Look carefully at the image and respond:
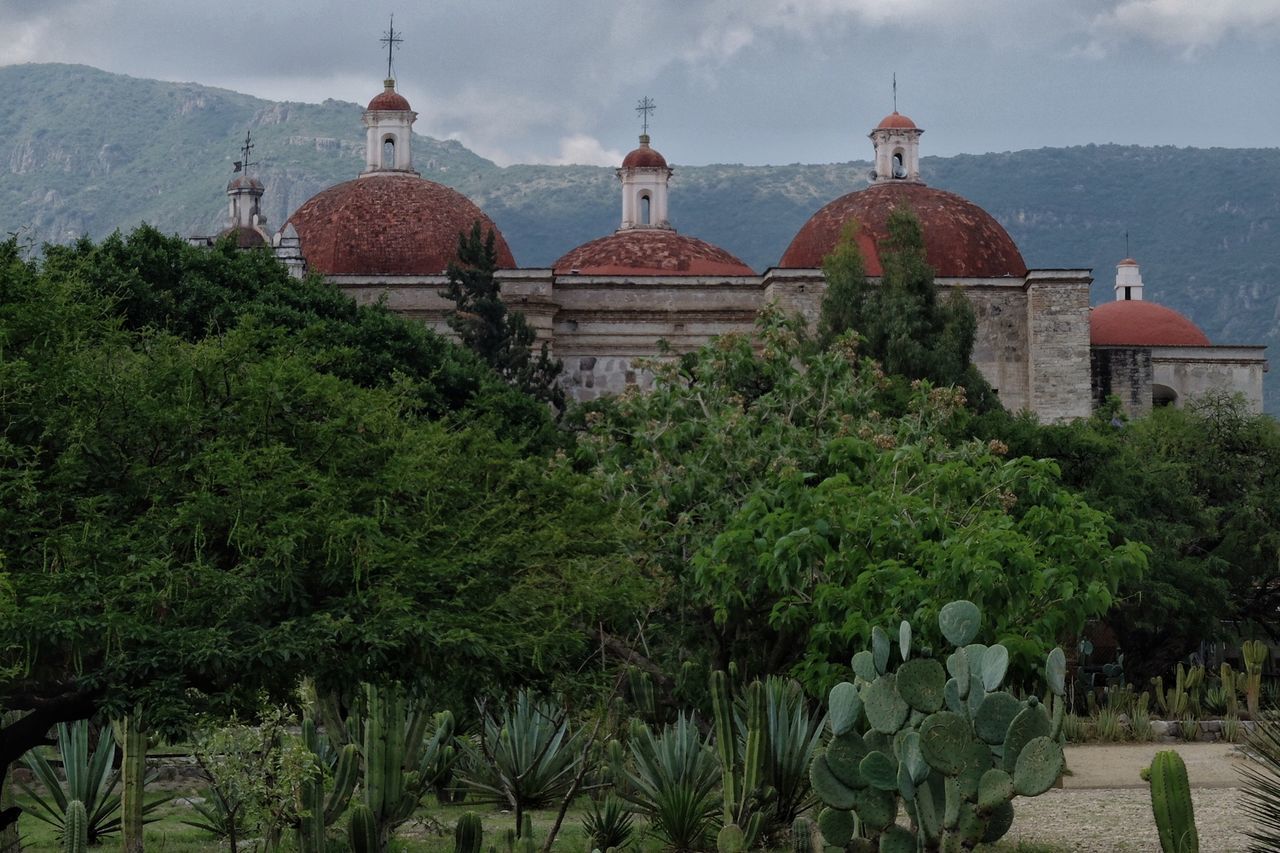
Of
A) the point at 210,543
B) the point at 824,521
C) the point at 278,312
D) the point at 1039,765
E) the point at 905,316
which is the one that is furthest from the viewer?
the point at 905,316

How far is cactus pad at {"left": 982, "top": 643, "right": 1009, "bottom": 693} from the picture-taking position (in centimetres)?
1052

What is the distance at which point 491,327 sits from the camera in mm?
28844

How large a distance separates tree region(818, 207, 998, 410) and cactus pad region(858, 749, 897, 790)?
1515 centimetres

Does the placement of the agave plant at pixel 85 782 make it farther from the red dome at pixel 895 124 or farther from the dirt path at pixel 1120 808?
the red dome at pixel 895 124

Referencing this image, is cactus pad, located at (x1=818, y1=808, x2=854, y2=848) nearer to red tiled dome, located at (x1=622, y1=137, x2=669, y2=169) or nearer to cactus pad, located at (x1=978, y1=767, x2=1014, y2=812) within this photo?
cactus pad, located at (x1=978, y1=767, x2=1014, y2=812)

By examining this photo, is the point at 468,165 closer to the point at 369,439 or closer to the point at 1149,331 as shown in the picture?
the point at 1149,331

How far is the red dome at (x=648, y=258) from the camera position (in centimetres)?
3462

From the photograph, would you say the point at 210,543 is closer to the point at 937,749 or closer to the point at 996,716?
the point at 937,749

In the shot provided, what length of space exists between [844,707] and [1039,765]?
1.35 metres

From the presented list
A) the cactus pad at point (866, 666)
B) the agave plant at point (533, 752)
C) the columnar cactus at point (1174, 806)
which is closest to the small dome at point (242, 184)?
the agave plant at point (533, 752)

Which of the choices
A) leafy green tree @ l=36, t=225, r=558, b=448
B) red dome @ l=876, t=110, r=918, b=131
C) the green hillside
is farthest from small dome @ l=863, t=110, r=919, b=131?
the green hillside

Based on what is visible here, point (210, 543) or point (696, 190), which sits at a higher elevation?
point (696, 190)

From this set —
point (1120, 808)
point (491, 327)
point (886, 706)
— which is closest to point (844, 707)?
point (886, 706)

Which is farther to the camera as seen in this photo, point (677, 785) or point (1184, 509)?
point (1184, 509)
